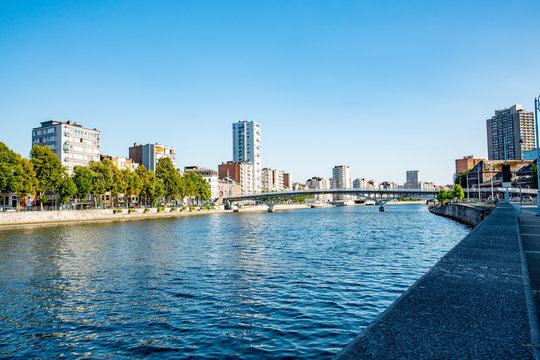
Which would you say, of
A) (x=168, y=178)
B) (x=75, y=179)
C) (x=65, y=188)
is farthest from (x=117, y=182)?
(x=168, y=178)

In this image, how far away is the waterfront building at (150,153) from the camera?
541ft

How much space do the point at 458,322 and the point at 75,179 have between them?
332ft

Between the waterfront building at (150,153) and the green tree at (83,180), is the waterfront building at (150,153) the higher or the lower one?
the higher one

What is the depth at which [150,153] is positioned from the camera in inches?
6511

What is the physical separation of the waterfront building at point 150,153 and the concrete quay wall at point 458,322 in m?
161

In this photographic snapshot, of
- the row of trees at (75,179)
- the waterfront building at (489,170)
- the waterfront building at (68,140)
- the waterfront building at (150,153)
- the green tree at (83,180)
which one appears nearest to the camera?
the row of trees at (75,179)

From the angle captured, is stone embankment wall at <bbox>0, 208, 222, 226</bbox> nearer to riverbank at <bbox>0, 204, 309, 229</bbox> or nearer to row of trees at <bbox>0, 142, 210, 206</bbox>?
riverbank at <bbox>0, 204, 309, 229</bbox>

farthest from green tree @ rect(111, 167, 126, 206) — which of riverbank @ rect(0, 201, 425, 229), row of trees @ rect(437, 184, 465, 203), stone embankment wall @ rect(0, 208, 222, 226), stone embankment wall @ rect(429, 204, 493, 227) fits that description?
row of trees @ rect(437, 184, 465, 203)

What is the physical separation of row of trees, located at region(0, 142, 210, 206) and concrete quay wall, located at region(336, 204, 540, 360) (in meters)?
81.6

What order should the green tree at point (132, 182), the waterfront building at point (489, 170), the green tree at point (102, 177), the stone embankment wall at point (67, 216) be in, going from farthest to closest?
1. the waterfront building at point (489, 170)
2. the green tree at point (132, 182)
3. the green tree at point (102, 177)
4. the stone embankment wall at point (67, 216)

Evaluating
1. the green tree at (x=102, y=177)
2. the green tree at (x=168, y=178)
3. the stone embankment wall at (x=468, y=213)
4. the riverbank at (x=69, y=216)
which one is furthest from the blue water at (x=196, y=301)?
the green tree at (x=168, y=178)

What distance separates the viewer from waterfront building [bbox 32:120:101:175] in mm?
118938

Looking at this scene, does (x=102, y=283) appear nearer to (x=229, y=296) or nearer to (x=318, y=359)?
(x=229, y=296)

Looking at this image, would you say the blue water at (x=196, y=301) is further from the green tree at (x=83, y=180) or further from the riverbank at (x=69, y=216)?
the green tree at (x=83, y=180)
